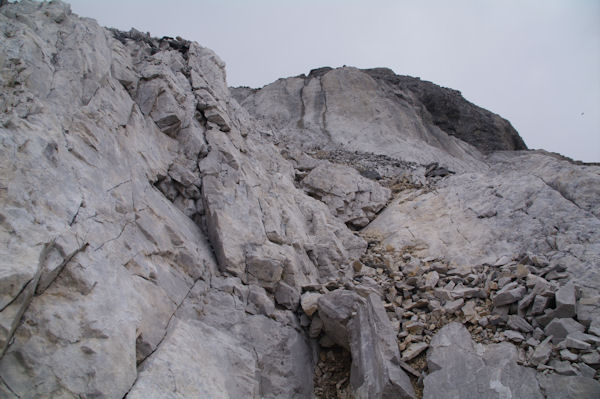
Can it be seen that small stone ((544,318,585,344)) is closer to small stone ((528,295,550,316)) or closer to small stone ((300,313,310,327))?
small stone ((528,295,550,316))

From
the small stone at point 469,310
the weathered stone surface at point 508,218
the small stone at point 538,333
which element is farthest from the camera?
the weathered stone surface at point 508,218

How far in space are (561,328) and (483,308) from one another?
169 cm

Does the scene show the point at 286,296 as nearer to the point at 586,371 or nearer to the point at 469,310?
the point at 469,310

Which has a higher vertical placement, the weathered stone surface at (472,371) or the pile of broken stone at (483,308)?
the pile of broken stone at (483,308)

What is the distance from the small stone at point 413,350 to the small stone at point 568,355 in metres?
2.47

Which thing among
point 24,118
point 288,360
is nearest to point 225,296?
point 288,360

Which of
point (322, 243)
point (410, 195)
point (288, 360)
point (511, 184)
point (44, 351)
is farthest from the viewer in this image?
point (410, 195)

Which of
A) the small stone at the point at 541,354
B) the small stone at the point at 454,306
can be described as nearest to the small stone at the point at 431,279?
the small stone at the point at 454,306

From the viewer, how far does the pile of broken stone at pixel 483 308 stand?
276 inches

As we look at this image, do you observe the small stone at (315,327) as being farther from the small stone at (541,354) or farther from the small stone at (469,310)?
the small stone at (541,354)

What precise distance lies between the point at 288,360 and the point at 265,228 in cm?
390

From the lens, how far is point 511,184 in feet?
43.2

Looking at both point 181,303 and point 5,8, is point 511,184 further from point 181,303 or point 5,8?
point 5,8

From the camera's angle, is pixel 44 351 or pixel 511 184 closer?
pixel 44 351
